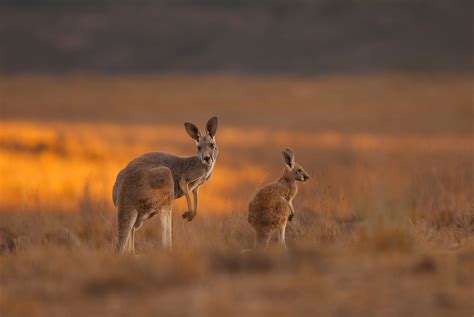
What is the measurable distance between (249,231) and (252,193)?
4374 millimetres

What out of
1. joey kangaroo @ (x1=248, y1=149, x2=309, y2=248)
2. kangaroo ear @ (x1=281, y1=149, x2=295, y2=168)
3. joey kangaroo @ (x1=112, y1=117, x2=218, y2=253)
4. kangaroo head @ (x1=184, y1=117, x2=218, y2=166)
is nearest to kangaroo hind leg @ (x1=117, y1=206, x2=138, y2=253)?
joey kangaroo @ (x1=112, y1=117, x2=218, y2=253)

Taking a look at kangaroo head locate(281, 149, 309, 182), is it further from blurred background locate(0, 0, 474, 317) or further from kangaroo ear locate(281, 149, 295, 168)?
blurred background locate(0, 0, 474, 317)

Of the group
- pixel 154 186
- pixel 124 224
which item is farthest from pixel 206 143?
pixel 124 224

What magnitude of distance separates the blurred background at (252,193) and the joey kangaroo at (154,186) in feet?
1.12

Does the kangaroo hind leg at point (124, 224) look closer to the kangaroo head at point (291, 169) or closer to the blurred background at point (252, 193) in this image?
the blurred background at point (252, 193)

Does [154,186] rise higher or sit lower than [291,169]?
lower

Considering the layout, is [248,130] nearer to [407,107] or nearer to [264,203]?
[407,107]

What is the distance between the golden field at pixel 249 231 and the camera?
554 cm

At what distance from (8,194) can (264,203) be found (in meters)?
6.48

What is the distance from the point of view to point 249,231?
8859 millimetres

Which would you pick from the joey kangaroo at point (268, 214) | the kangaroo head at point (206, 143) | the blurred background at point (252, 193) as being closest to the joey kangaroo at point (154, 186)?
the kangaroo head at point (206, 143)

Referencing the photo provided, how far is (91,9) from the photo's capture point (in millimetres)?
98062

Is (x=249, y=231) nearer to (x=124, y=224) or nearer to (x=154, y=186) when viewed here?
(x=154, y=186)

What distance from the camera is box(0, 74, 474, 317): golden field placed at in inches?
218
